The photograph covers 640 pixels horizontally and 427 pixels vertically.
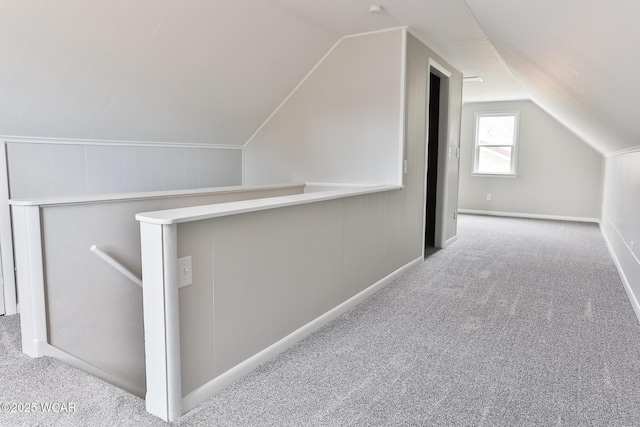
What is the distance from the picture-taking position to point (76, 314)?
253cm

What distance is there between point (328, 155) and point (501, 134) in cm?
518

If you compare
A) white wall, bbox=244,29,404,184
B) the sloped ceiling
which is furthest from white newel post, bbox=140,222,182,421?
white wall, bbox=244,29,404,184

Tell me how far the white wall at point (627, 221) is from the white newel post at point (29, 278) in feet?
12.1

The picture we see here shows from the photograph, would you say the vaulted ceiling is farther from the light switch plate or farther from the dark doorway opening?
the light switch plate

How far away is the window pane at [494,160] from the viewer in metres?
8.29

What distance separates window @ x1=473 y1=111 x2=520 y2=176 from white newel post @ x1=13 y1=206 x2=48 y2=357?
25.4ft

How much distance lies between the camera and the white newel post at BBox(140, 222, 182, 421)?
1.72 m

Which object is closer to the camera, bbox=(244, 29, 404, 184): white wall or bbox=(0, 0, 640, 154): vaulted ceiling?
bbox=(0, 0, 640, 154): vaulted ceiling

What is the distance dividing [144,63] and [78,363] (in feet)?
6.21

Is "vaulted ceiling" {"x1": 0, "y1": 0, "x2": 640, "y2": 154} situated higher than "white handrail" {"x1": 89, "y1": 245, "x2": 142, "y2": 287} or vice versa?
"vaulted ceiling" {"x1": 0, "y1": 0, "x2": 640, "y2": 154}

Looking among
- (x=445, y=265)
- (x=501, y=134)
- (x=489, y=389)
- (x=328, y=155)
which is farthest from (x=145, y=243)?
(x=501, y=134)

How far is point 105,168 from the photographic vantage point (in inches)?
132

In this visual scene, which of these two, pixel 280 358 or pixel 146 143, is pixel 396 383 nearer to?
pixel 280 358

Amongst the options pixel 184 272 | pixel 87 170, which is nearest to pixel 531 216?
pixel 87 170
